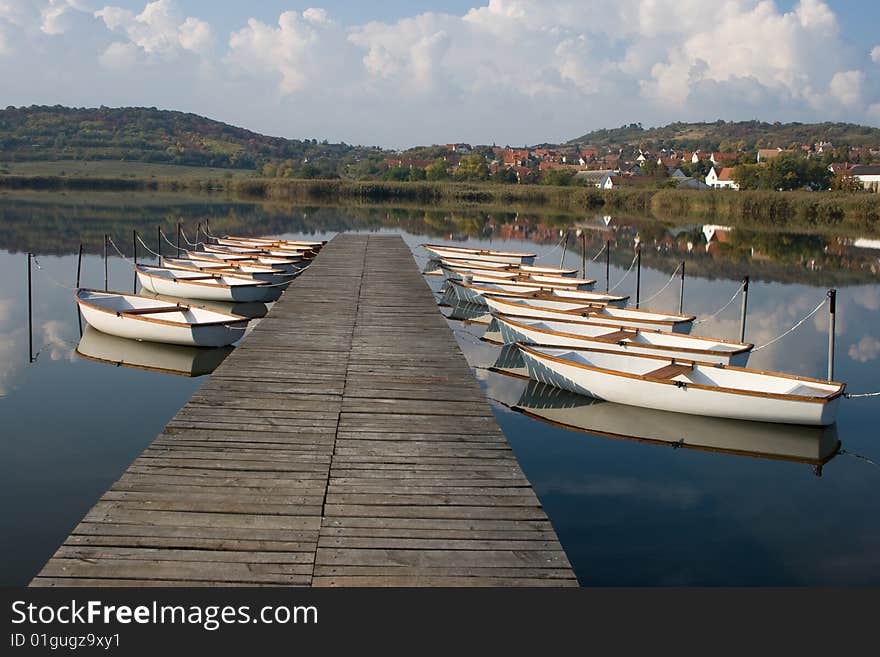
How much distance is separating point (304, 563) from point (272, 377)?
5.49m

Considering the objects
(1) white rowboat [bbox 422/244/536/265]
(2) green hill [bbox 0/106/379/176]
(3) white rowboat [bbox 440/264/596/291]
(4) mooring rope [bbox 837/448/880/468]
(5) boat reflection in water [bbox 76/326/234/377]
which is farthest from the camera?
(2) green hill [bbox 0/106/379/176]

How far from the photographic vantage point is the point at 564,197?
263 ft

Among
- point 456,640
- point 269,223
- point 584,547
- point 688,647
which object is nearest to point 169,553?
point 456,640

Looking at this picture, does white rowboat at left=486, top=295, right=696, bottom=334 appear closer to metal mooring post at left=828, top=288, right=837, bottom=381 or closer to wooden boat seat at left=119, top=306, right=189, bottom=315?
metal mooring post at left=828, top=288, right=837, bottom=381

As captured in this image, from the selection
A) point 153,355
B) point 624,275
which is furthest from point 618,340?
point 624,275

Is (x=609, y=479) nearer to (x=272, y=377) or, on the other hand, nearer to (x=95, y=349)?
(x=272, y=377)

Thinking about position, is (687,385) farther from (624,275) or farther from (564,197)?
(564,197)

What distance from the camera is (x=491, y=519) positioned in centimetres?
688

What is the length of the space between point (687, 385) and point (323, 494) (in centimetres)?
732

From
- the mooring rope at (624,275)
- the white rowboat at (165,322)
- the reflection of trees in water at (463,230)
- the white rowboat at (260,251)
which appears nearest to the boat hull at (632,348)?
the white rowboat at (165,322)

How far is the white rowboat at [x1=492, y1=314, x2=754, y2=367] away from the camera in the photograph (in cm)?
1423

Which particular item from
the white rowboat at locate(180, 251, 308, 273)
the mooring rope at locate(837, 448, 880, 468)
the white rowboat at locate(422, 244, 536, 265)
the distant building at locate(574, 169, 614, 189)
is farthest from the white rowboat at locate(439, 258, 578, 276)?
the distant building at locate(574, 169, 614, 189)

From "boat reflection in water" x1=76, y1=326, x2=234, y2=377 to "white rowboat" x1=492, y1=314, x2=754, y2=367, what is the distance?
606cm

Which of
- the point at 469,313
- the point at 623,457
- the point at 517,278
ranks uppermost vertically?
the point at 517,278
